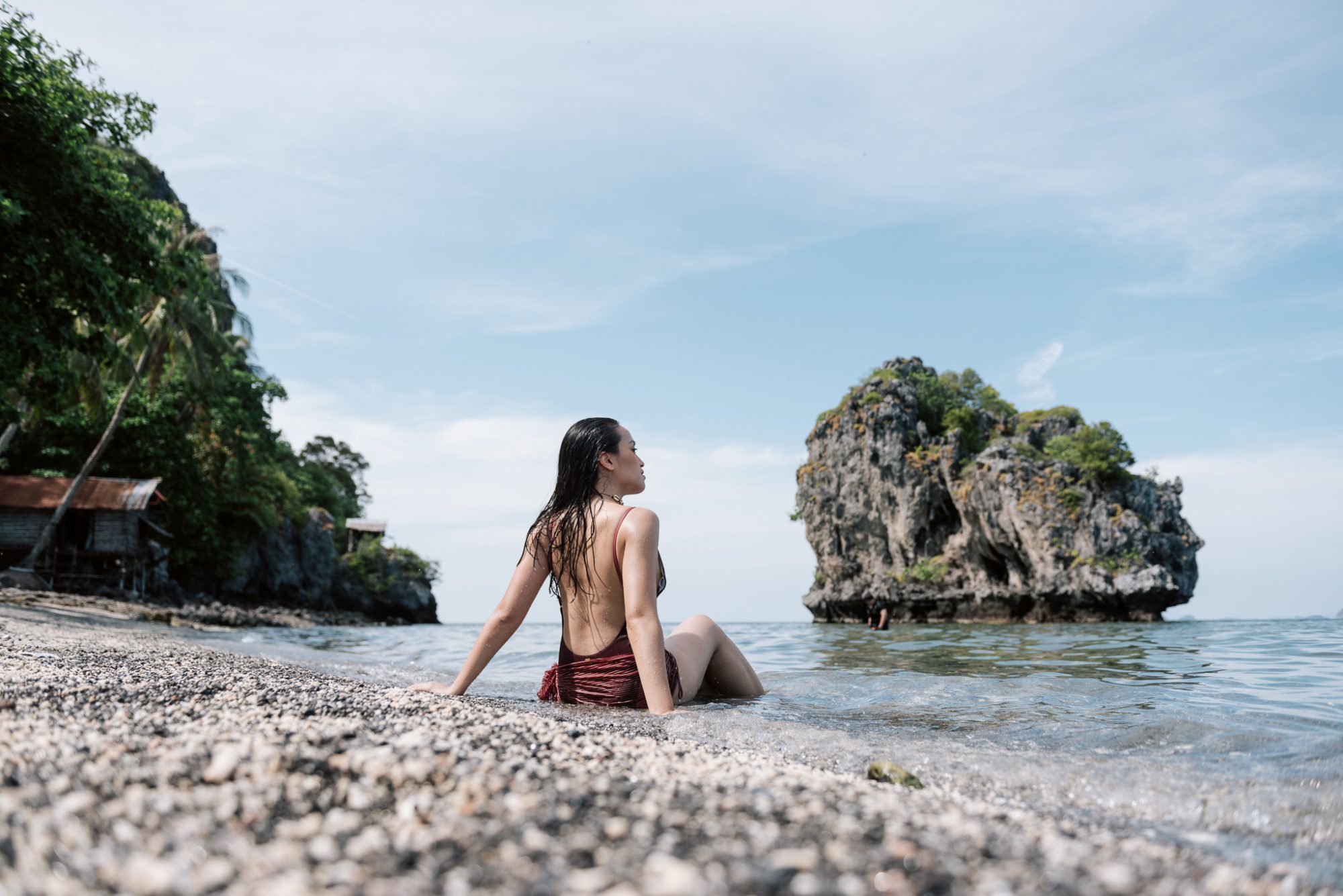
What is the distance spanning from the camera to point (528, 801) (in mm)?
1821

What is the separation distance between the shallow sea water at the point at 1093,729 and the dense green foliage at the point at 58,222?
7374mm

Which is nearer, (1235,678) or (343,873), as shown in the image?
(343,873)

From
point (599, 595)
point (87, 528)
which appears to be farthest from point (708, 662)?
point (87, 528)

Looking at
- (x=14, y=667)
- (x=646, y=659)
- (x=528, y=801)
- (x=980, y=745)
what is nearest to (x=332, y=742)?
(x=528, y=801)

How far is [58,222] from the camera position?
12.5 m

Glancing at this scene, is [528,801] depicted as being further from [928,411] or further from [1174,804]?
[928,411]

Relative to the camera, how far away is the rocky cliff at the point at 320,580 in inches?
1505

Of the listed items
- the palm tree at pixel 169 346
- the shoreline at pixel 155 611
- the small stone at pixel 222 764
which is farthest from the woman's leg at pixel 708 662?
the palm tree at pixel 169 346

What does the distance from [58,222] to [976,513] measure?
38388 millimetres

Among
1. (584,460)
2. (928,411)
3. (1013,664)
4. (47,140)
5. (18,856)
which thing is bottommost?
A: (1013,664)

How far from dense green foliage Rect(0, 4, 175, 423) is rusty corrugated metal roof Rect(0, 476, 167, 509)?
49.7ft

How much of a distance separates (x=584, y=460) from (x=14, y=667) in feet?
11.1

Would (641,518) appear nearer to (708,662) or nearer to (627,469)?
(627,469)

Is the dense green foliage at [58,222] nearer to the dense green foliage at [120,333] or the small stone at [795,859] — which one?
the dense green foliage at [120,333]
